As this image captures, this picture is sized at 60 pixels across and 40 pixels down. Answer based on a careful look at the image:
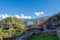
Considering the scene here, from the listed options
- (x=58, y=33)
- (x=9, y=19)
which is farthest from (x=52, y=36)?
(x=9, y=19)

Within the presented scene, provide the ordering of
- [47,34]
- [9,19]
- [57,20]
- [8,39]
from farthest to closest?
[9,19] → [57,20] → [8,39] → [47,34]

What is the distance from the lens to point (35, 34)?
19.9 meters

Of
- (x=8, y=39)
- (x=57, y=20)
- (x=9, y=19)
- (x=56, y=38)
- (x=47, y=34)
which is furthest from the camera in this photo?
(x=9, y=19)

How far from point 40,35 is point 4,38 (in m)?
8.31

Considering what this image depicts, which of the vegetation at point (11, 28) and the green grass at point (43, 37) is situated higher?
the vegetation at point (11, 28)

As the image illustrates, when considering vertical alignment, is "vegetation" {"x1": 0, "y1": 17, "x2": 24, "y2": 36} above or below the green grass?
above

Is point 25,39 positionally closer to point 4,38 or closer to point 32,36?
point 32,36

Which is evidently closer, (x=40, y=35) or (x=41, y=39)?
(x=41, y=39)

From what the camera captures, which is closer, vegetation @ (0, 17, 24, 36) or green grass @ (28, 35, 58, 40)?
green grass @ (28, 35, 58, 40)

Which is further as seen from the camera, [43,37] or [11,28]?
[11,28]

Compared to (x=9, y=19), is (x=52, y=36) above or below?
below

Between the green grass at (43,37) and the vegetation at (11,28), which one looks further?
the vegetation at (11,28)

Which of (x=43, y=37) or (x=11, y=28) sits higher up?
(x=11, y=28)

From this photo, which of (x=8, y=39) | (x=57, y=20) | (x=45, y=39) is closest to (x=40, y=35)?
(x=45, y=39)
